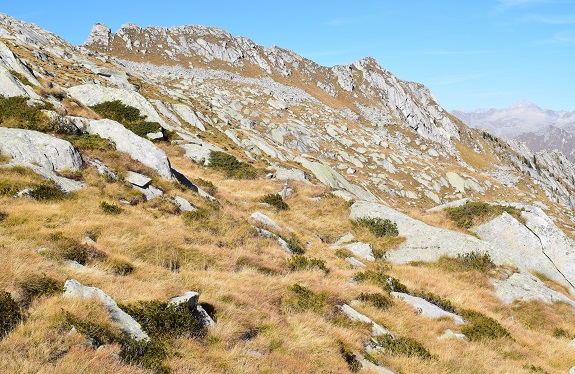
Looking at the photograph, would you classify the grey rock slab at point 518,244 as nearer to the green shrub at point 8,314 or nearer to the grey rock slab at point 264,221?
the grey rock slab at point 264,221

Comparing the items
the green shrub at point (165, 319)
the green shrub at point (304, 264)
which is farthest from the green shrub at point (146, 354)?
the green shrub at point (304, 264)

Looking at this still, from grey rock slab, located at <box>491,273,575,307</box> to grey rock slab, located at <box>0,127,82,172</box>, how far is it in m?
20.7

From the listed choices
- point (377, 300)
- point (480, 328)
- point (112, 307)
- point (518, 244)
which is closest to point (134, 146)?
point (112, 307)

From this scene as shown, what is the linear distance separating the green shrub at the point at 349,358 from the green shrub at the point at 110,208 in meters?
10.1

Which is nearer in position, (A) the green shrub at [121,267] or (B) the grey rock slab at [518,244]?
(A) the green shrub at [121,267]

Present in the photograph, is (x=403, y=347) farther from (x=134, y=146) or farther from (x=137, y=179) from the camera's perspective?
(x=134, y=146)

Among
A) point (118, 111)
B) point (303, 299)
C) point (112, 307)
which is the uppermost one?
point (118, 111)

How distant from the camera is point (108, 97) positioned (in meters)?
37.5

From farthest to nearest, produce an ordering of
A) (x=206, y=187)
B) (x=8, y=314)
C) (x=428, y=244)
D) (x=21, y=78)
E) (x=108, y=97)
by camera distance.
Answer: (x=108, y=97) < (x=21, y=78) < (x=206, y=187) < (x=428, y=244) < (x=8, y=314)

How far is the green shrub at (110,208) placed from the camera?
1346cm

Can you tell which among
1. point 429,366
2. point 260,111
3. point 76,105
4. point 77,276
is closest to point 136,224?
point 77,276

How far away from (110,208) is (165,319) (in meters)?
8.29

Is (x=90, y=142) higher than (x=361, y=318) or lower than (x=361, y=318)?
higher

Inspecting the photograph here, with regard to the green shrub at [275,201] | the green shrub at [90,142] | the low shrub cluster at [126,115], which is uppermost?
the low shrub cluster at [126,115]
